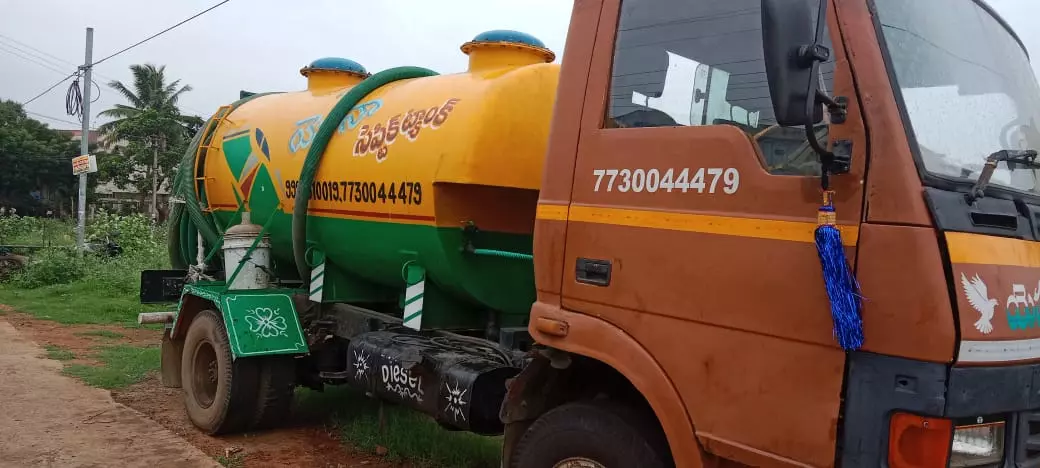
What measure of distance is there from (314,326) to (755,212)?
4191 millimetres

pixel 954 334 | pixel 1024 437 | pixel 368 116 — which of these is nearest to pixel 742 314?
pixel 954 334

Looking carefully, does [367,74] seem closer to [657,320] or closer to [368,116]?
[368,116]

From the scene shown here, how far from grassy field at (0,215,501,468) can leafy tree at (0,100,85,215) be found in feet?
80.6

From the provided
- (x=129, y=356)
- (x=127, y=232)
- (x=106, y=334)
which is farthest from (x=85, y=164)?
(x=129, y=356)

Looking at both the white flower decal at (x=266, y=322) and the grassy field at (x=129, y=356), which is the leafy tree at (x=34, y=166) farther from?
the white flower decal at (x=266, y=322)

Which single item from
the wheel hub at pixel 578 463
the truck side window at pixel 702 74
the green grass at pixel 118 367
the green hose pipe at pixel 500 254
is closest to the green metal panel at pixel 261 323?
the green hose pipe at pixel 500 254

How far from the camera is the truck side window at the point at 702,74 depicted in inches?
97.6

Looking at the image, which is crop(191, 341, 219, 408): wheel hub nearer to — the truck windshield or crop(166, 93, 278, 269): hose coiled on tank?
crop(166, 93, 278, 269): hose coiled on tank

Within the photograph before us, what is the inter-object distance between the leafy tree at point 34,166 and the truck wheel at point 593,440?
4049 centimetres

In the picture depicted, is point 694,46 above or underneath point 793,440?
above

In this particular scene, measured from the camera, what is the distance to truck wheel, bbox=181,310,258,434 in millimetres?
5828

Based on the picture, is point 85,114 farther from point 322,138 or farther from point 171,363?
point 322,138

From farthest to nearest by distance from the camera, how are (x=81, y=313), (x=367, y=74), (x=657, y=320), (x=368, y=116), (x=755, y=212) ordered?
(x=81, y=313)
(x=367, y=74)
(x=368, y=116)
(x=657, y=320)
(x=755, y=212)

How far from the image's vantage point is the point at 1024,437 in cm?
230
